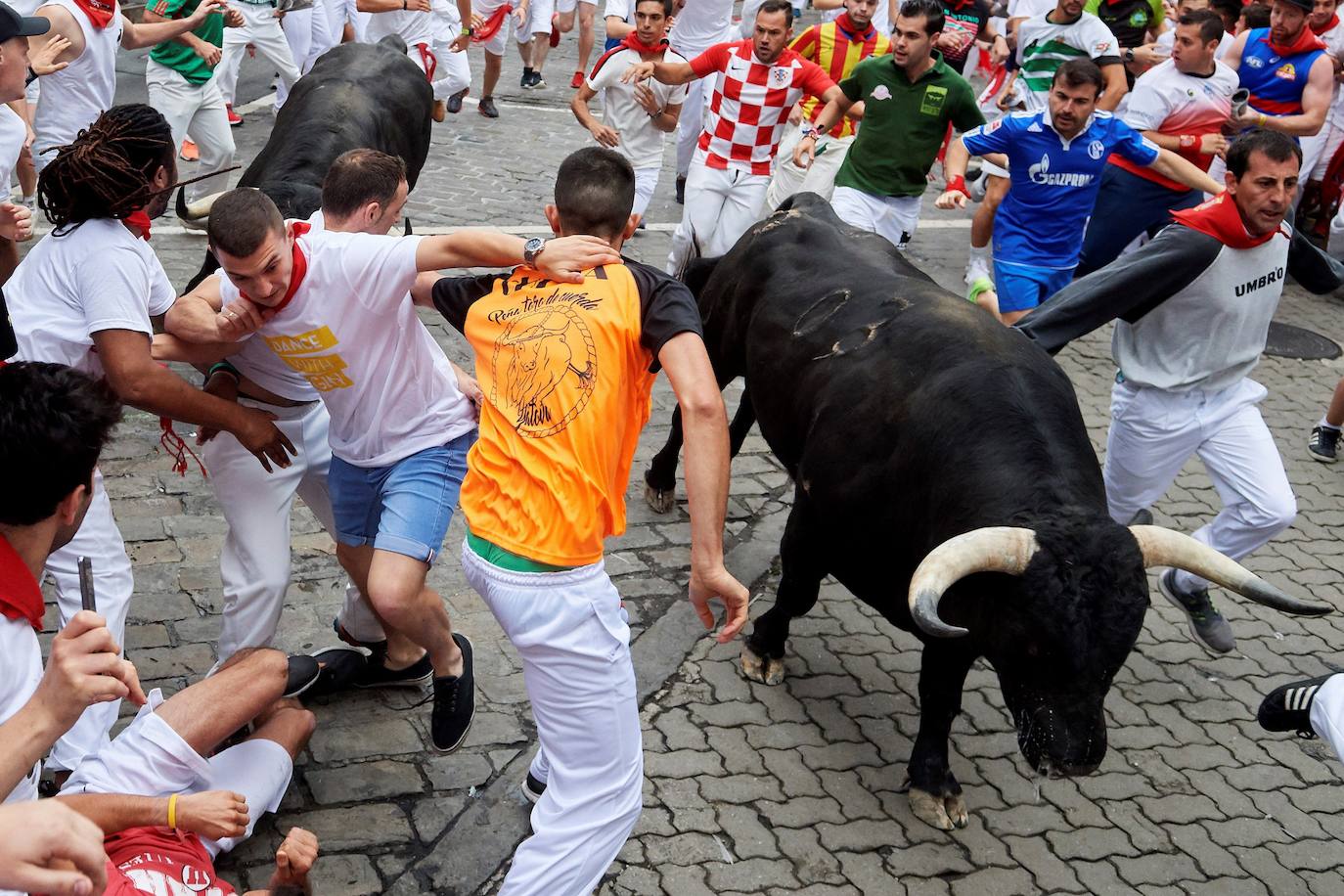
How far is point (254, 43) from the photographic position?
1076 cm

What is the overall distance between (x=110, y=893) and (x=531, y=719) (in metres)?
2.28

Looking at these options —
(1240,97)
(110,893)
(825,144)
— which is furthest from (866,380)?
(1240,97)

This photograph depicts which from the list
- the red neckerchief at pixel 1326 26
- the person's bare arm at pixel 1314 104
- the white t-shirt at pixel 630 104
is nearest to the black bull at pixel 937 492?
the white t-shirt at pixel 630 104

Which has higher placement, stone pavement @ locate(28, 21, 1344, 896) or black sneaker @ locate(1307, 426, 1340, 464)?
stone pavement @ locate(28, 21, 1344, 896)

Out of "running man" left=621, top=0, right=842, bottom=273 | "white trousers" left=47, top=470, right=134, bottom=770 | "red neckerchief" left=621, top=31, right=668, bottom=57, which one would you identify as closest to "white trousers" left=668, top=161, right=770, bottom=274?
"running man" left=621, top=0, right=842, bottom=273

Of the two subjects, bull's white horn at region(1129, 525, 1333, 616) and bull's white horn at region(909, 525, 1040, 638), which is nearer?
bull's white horn at region(909, 525, 1040, 638)

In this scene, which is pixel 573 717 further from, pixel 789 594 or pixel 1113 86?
pixel 1113 86

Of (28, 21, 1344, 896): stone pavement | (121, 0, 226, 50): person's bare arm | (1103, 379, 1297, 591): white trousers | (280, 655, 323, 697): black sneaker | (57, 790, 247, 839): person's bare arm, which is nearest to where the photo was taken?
(57, 790, 247, 839): person's bare arm

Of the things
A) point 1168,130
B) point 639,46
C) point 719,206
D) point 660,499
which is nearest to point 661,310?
point 660,499

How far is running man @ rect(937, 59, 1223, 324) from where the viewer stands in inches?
317

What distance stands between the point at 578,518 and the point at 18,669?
1.45m

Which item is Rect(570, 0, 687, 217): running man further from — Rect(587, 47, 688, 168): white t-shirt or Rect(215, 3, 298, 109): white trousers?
Rect(215, 3, 298, 109): white trousers

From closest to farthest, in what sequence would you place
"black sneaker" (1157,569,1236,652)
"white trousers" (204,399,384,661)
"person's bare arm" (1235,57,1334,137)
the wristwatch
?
the wristwatch → "white trousers" (204,399,384,661) → "black sneaker" (1157,569,1236,652) → "person's bare arm" (1235,57,1334,137)

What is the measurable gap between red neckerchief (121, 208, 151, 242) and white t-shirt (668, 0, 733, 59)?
7.90 meters
